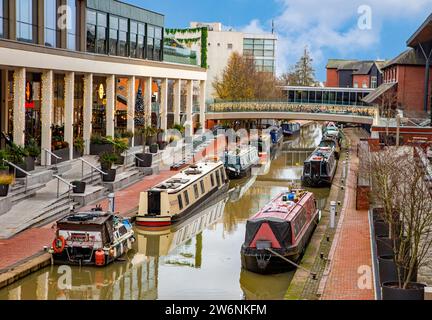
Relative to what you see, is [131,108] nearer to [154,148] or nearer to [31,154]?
[154,148]

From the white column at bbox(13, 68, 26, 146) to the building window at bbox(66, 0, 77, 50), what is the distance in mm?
7367

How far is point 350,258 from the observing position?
68.3 feet

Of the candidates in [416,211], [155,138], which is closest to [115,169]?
[155,138]

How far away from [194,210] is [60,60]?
31.9 feet

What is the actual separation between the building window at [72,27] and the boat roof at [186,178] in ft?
31.0

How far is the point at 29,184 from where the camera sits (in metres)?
27.8

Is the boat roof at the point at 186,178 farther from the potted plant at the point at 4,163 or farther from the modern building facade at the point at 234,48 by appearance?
the modern building facade at the point at 234,48

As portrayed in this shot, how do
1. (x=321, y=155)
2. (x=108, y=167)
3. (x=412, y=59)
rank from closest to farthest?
1. (x=108, y=167)
2. (x=321, y=155)
3. (x=412, y=59)

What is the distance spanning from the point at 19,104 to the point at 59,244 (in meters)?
11.2

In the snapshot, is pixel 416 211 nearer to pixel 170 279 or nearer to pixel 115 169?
pixel 170 279

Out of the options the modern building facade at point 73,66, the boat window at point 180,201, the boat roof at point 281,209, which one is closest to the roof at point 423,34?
the modern building facade at point 73,66

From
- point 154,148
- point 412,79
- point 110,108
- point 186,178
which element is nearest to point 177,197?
point 186,178

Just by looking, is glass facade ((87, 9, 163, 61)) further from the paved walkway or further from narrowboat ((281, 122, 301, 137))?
narrowboat ((281, 122, 301, 137))

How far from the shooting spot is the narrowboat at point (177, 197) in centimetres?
2695
